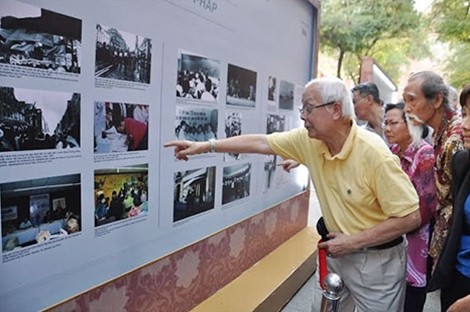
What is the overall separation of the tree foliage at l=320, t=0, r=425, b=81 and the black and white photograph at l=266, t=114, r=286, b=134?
7271 millimetres

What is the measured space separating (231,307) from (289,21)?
7.37ft

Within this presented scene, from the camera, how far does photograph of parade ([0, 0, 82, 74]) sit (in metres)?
1.23

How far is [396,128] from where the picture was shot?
2396 mm

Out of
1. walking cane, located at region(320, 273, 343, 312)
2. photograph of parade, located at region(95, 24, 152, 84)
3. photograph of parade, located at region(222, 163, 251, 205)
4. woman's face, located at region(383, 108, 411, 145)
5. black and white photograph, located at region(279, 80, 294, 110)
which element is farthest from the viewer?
black and white photograph, located at region(279, 80, 294, 110)

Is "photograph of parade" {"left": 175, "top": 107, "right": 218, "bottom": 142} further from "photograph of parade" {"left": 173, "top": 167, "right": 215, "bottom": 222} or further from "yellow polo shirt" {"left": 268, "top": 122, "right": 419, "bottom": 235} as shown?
"yellow polo shirt" {"left": 268, "top": 122, "right": 419, "bottom": 235}

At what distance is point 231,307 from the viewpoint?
2.42 metres

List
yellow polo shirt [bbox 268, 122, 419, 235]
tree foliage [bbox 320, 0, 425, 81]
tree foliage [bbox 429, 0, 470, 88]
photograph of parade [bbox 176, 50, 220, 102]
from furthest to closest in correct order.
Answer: tree foliage [bbox 320, 0, 425, 81] < tree foliage [bbox 429, 0, 470, 88] < photograph of parade [bbox 176, 50, 220, 102] < yellow polo shirt [bbox 268, 122, 419, 235]

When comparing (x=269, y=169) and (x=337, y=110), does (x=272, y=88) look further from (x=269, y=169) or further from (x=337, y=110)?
(x=337, y=110)

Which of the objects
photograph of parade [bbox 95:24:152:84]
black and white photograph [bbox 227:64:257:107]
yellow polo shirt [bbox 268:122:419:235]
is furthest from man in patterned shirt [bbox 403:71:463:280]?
photograph of parade [bbox 95:24:152:84]

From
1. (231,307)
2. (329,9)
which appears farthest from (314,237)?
(329,9)

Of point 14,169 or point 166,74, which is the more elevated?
point 166,74

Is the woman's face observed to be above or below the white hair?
below

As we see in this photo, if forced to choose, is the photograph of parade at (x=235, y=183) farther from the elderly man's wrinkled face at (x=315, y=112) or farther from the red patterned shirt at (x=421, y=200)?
the red patterned shirt at (x=421, y=200)

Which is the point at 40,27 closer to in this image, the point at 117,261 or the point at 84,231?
the point at 84,231
